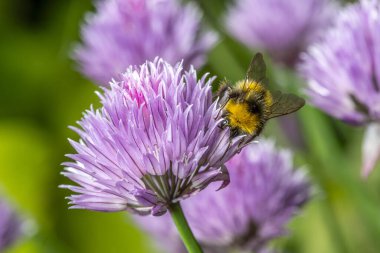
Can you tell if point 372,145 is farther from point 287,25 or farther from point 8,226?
point 8,226

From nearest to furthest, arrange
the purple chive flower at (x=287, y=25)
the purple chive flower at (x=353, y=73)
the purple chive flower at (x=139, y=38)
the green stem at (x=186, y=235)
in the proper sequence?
the green stem at (x=186, y=235), the purple chive flower at (x=353, y=73), the purple chive flower at (x=139, y=38), the purple chive flower at (x=287, y=25)

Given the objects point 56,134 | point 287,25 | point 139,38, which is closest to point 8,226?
point 139,38

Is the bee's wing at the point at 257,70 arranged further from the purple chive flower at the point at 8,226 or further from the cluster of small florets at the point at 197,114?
the purple chive flower at the point at 8,226

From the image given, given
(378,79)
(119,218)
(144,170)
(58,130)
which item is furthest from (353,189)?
(58,130)

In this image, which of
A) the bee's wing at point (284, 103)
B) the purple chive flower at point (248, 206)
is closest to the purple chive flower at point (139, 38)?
the purple chive flower at point (248, 206)

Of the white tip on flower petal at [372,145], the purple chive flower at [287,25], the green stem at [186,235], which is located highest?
the purple chive flower at [287,25]

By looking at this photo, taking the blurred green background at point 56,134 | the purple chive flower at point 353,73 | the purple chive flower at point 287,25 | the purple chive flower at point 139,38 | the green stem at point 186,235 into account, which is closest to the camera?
the green stem at point 186,235

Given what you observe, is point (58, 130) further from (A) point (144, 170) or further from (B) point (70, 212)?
(A) point (144, 170)
